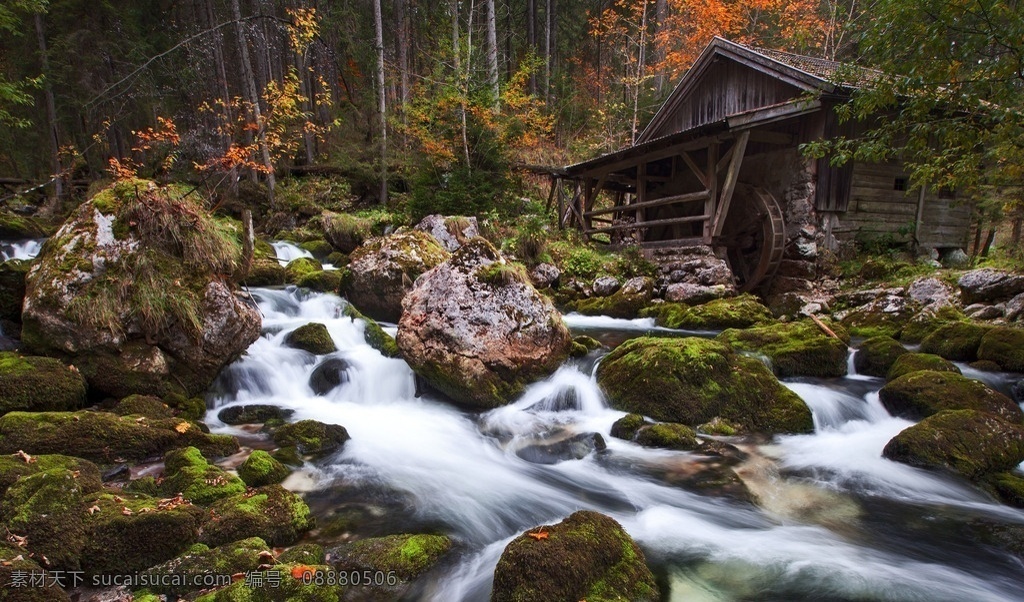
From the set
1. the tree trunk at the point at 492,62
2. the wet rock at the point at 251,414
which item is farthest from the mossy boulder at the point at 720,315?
the tree trunk at the point at 492,62

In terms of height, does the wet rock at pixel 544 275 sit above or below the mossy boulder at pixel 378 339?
above

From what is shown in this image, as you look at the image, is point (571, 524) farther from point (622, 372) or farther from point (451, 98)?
point (451, 98)

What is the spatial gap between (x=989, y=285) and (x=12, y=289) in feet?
48.7

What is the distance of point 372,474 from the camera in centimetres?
470

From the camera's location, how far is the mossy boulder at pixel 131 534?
277cm

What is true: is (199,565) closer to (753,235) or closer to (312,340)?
(312,340)

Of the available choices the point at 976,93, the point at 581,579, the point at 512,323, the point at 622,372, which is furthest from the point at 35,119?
the point at 976,93

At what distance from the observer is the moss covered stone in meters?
5.20

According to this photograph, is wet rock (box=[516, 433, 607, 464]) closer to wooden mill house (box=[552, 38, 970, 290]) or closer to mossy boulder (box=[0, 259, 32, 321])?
mossy boulder (box=[0, 259, 32, 321])

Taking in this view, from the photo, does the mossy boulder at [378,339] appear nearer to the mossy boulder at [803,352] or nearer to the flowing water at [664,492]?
the flowing water at [664,492]

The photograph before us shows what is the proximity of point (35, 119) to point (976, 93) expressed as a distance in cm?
2883

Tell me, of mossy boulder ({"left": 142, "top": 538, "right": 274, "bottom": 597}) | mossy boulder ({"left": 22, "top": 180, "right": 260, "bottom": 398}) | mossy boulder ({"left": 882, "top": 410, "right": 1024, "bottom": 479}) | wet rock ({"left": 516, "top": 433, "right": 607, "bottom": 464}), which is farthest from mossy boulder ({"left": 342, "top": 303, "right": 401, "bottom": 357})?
mossy boulder ({"left": 882, "top": 410, "right": 1024, "bottom": 479})

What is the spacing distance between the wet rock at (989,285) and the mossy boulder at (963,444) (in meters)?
5.19

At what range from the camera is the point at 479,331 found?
627 cm
